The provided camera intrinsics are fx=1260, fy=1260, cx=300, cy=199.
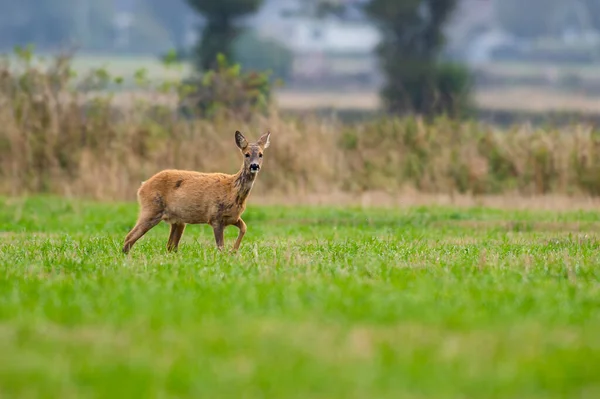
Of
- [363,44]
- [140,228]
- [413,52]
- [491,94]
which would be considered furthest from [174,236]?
[363,44]

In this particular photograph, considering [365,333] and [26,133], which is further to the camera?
[26,133]

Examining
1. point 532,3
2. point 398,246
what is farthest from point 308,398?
point 532,3

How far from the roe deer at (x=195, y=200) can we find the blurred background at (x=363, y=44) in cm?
2885

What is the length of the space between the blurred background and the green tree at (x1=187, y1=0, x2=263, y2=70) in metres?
0.05

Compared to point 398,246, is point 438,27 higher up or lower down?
higher up

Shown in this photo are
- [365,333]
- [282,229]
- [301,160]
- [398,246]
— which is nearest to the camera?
Result: [365,333]

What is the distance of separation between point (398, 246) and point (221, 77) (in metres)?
16.8

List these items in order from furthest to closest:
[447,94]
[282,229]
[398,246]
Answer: [447,94] < [282,229] < [398,246]

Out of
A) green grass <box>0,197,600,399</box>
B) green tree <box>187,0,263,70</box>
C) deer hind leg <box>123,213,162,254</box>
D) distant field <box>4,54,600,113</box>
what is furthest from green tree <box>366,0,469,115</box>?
green grass <box>0,197,600,399</box>

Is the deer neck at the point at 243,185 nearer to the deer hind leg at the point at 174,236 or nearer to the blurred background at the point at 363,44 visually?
the deer hind leg at the point at 174,236

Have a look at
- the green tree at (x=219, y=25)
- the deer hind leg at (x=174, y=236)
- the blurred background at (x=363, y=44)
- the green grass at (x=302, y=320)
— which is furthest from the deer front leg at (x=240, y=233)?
the green tree at (x=219, y=25)

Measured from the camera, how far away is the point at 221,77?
31359 mm

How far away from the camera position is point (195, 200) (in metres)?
14.8

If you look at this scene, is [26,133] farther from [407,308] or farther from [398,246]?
[407,308]
